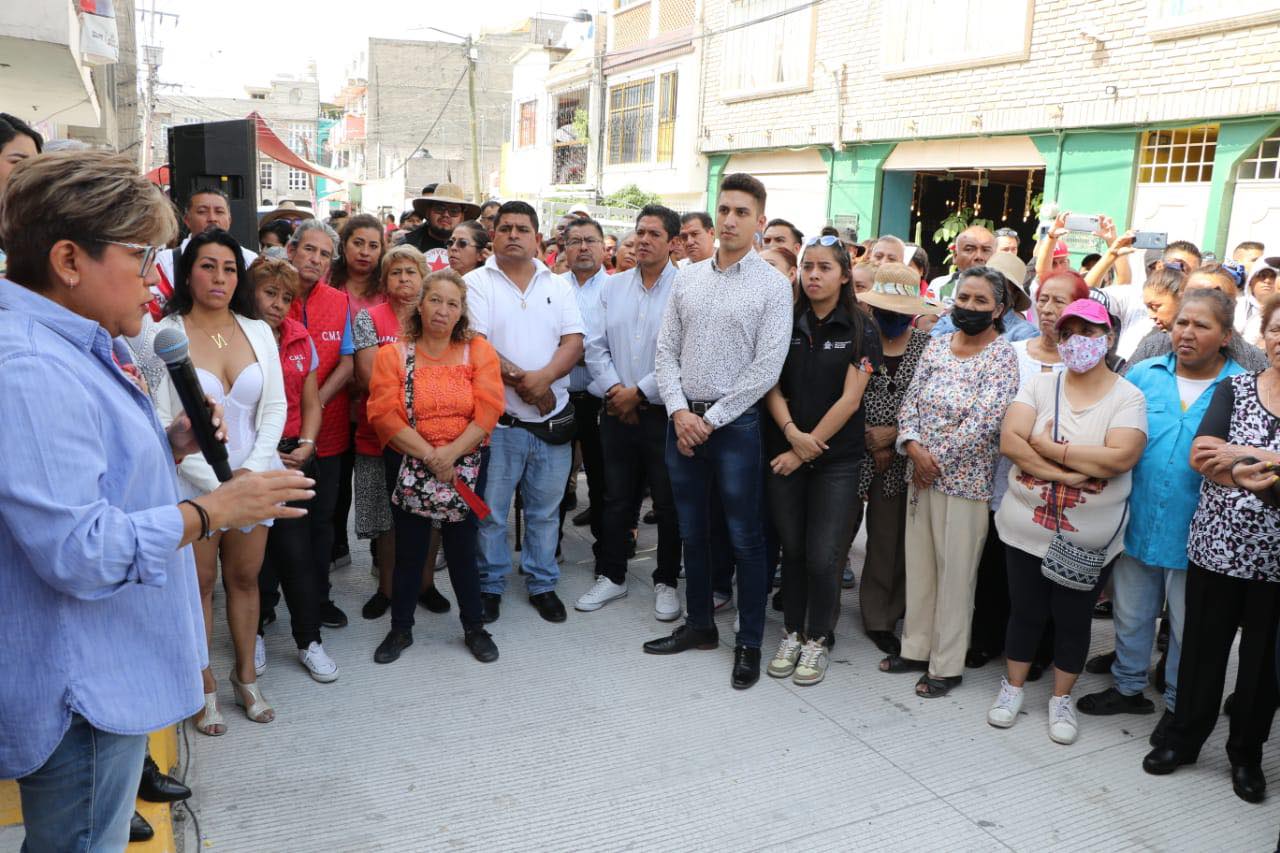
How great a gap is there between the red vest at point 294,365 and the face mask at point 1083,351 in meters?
3.27

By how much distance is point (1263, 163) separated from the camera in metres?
10.7

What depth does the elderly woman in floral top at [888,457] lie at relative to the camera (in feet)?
14.6

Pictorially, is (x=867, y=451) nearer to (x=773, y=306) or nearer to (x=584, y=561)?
(x=773, y=306)

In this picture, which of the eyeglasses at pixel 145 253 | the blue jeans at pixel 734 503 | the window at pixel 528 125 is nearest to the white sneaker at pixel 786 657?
the blue jeans at pixel 734 503

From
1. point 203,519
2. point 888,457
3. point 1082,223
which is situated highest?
point 1082,223

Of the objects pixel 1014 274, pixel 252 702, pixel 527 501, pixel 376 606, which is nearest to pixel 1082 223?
pixel 1014 274

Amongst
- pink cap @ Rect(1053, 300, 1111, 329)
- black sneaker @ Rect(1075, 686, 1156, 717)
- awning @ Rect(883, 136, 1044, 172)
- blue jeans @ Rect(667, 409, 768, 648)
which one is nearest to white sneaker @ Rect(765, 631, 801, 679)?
blue jeans @ Rect(667, 409, 768, 648)

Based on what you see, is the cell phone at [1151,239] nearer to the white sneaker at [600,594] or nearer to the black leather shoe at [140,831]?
the white sneaker at [600,594]

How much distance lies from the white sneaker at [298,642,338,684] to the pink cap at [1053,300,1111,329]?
3485mm

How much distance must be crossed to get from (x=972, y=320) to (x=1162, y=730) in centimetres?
185

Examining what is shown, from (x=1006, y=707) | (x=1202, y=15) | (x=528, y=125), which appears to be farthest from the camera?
(x=528, y=125)

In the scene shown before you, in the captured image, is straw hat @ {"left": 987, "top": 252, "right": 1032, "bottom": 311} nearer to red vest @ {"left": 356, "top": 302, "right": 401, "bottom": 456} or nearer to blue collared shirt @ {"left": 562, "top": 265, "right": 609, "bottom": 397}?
blue collared shirt @ {"left": 562, "top": 265, "right": 609, "bottom": 397}

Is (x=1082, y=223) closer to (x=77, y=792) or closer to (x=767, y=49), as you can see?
(x=77, y=792)

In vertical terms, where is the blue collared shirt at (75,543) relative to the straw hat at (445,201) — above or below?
below
